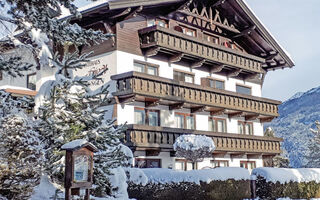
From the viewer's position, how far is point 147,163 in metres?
24.5

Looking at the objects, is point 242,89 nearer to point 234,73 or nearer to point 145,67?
point 234,73

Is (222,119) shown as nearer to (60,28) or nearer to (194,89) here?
(194,89)

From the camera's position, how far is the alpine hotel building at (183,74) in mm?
23609

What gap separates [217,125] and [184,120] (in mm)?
3375

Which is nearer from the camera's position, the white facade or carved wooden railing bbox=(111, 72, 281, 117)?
carved wooden railing bbox=(111, 72, 281, 117)

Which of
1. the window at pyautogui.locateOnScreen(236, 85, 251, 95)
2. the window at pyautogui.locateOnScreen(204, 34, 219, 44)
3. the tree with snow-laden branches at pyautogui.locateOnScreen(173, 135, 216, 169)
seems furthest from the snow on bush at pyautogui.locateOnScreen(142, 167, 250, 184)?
the window at pyautogui.locateOnScreen(236, 85, 251, 95)

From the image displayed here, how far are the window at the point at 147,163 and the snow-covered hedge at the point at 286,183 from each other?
6096 mm

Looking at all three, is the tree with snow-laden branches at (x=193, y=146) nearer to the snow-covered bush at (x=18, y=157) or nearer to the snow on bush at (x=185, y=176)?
the snow on bush at (x=185, y=176)

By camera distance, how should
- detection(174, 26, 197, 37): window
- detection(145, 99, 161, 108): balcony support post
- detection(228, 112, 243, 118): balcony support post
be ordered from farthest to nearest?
detection(228, 112, 243, 118): balcony support post
detection(174, 26, 197, 37): window
detection(145, 99, 161, 108): balcony support post

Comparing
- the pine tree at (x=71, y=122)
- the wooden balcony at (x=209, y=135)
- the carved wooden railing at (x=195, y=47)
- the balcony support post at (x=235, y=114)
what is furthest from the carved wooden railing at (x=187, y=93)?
the pine tree at (x=71, y=122)

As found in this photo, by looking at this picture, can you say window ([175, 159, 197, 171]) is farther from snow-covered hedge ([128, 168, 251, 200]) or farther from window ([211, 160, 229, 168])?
Answer: snow-covered hedge ([128, 168, 251, 200])

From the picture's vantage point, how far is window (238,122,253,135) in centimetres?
3180

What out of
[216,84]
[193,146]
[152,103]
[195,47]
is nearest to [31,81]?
[152,103]

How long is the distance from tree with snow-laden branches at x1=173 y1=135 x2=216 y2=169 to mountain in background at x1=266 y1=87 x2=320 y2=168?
114363 mm
